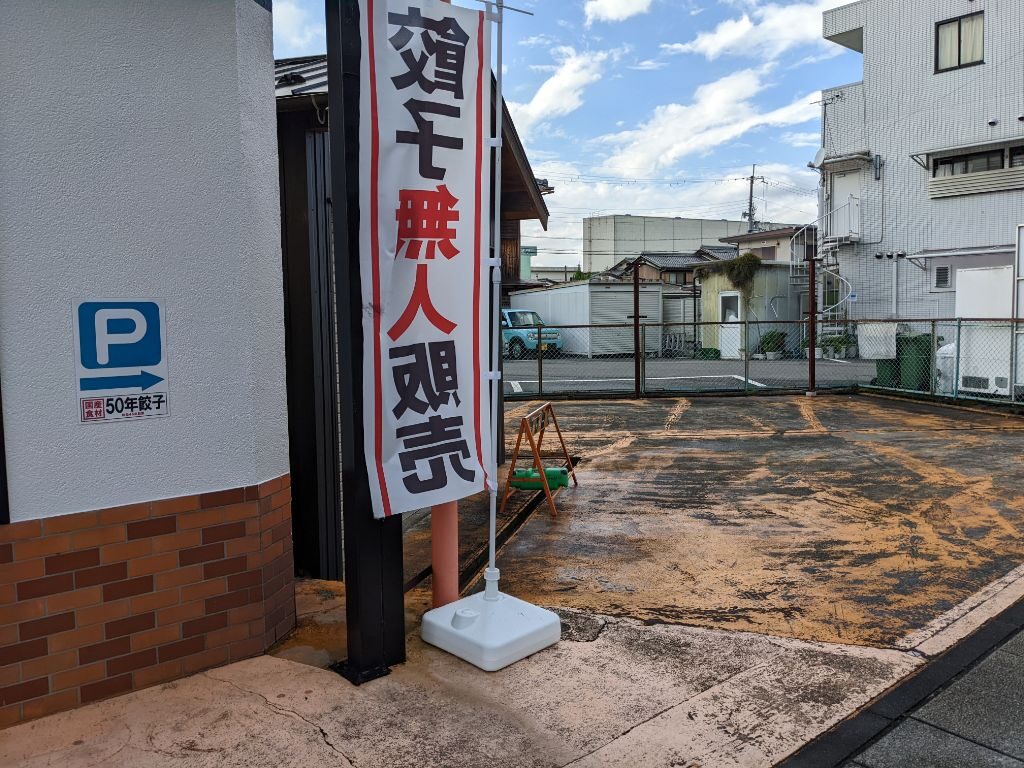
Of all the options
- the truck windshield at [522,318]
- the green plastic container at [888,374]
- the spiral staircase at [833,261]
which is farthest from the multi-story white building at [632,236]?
the green plastic container at [888,374]

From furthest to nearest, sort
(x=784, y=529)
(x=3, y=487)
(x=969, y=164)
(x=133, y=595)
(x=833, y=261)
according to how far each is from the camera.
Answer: (x=833, y=261), (x=969, y=164), (x=784, y=529), (x=133, y=595), (x=3, y=487)

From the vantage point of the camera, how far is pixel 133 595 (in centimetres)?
317

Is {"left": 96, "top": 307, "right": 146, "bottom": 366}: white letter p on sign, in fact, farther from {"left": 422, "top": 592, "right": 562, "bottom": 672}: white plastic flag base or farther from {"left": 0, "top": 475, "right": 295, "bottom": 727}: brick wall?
{"left": 422, "top": 592, "right": 562, "bottom": 672}: white plastic flag base

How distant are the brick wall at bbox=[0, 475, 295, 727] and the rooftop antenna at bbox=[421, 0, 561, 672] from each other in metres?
0.84

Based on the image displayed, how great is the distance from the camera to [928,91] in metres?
25.2

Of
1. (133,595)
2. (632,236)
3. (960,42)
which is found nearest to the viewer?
(133,595)

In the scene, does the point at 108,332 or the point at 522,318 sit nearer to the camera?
the point at 108,332

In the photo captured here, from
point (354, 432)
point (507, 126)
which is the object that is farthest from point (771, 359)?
point (354, 432)

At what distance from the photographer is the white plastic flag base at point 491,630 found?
3.58 m

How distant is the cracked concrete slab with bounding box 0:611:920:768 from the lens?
9.36ft

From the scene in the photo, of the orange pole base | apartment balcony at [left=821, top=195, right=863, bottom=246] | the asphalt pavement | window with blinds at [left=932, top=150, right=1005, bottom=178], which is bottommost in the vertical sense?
the asphalt pavement

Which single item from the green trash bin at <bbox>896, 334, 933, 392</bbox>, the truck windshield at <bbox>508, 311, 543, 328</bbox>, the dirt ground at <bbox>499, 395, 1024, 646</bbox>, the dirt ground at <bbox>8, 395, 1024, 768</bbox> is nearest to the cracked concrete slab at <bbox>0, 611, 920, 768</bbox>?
the dirt ground at <bbox>8, 395, 1024, 768</bbox>

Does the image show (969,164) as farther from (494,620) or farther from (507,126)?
(494,620)

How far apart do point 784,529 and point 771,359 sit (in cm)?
2211
